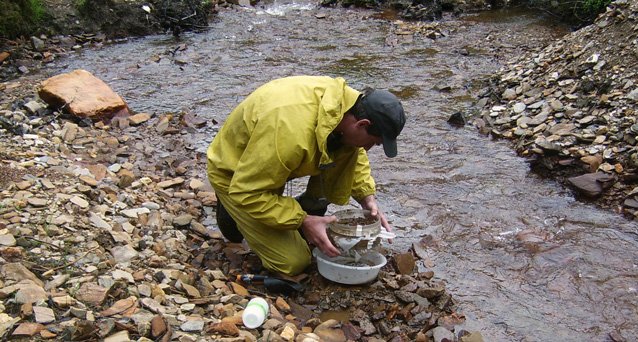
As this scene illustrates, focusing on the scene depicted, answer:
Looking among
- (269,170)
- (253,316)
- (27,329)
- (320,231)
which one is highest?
(269,170)

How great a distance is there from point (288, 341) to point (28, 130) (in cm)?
362

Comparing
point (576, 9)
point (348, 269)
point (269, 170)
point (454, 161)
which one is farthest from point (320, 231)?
point (576, 9)

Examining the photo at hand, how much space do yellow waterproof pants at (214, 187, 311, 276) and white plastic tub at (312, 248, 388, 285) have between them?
14 cm

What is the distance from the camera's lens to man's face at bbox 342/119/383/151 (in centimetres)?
283

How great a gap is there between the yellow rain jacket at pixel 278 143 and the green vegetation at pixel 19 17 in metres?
7.00

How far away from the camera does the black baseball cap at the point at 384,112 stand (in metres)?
2.76

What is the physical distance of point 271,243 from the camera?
335cm

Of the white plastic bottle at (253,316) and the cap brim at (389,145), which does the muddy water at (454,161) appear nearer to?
the cap brim at (389,145)

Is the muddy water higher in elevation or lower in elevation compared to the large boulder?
lower

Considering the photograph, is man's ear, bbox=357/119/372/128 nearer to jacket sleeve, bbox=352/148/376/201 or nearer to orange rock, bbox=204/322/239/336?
jacket sleeve, bbox=352/148/376/201

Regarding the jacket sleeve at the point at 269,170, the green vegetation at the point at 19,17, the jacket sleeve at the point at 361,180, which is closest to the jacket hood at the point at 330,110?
the jacket sleeve at the point at 269,170

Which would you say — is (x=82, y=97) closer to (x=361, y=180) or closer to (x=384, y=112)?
(x=361, y=180)

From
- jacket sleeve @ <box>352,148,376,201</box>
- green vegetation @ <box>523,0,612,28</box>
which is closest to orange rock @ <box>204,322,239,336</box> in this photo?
jacket sleeve @ <box>352,148,376,201</box>

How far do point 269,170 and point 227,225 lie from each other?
1.06 metres
